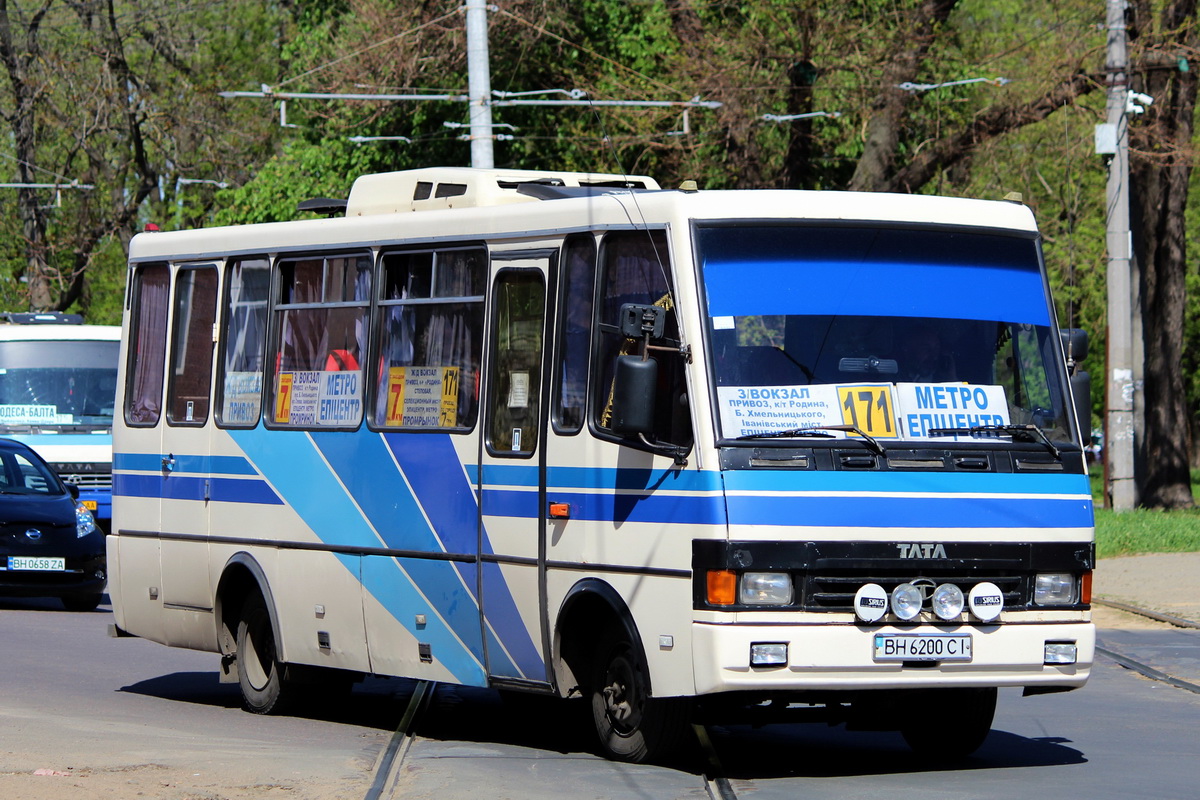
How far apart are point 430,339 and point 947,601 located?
333cm

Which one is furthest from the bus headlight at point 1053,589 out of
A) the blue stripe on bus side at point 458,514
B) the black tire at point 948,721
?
the blue stripe on bus side at point 458,514

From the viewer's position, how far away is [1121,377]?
25.7 meters

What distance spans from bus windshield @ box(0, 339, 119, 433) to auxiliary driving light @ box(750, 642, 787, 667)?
57.1 ft

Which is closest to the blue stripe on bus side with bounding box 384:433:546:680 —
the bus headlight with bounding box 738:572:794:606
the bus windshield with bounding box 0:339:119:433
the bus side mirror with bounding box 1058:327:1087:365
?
the bus headlight with bounding box 738:572:794:606

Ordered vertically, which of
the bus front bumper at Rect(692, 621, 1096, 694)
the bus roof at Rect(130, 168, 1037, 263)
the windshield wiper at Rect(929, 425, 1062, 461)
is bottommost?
the bus front bumper at Rect(692, 621, 1096, 694)

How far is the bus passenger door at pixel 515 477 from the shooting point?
9883mm

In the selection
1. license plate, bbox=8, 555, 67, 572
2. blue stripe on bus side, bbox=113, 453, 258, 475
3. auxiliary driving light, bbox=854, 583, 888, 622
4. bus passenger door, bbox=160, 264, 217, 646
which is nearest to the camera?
auxiliary driving light, bbox=854, 583, 888, 622

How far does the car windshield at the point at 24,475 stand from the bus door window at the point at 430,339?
9589 mm

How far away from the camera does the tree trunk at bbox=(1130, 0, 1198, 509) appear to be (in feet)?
93.0

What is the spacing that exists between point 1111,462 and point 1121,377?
1.19m

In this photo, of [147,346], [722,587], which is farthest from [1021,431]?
[147,346]

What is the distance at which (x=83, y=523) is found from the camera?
64.0 feet

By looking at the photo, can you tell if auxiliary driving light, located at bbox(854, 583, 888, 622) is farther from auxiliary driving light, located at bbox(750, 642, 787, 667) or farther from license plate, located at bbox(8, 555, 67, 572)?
license plate, located at bbox(8, 555, 67, 572)

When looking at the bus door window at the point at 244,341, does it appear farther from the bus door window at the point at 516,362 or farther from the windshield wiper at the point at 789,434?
the windshield wiper at the point at 789,434
